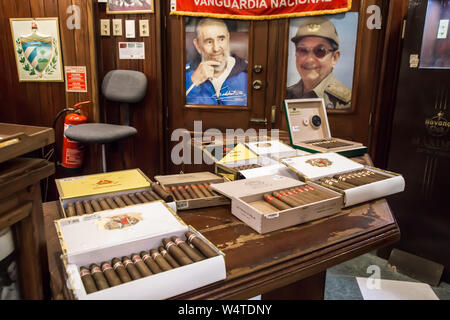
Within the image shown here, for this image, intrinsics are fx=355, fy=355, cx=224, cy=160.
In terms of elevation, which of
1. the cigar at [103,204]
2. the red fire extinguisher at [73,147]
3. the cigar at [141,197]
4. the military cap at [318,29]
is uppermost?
the military cap at [318,29]

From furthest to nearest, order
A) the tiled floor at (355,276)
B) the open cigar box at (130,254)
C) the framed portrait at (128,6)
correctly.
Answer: the framed portrait at (128,6) < the tiled floor at (355,276) < the open cigar box at (130,254)

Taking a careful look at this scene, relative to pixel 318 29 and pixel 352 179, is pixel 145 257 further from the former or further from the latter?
pixel 318 29

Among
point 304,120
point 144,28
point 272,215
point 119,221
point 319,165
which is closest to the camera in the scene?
point 119,221

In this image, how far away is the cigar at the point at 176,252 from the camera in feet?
2.83

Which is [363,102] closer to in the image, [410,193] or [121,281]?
[410,193]

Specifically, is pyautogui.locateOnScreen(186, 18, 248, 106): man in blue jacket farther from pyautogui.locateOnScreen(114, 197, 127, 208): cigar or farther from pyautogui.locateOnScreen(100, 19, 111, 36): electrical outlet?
pyautogui.locateOnScreen(114, 197, 127, 208): cigar

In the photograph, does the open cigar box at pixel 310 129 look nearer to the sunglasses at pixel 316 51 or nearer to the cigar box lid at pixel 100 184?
the cigar box lid at pixel 100 184

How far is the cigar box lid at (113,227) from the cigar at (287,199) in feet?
1.31

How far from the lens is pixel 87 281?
0.80m

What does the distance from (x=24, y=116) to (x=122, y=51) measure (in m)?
1.24

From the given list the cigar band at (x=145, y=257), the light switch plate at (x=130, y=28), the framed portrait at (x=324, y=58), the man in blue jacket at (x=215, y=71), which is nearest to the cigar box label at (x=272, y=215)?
the cigar band at (x=145, y=257)

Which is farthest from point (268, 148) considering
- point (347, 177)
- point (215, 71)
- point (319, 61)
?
point (215, 71)

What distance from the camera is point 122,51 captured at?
3.58m

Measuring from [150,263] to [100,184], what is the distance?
0.63 m
